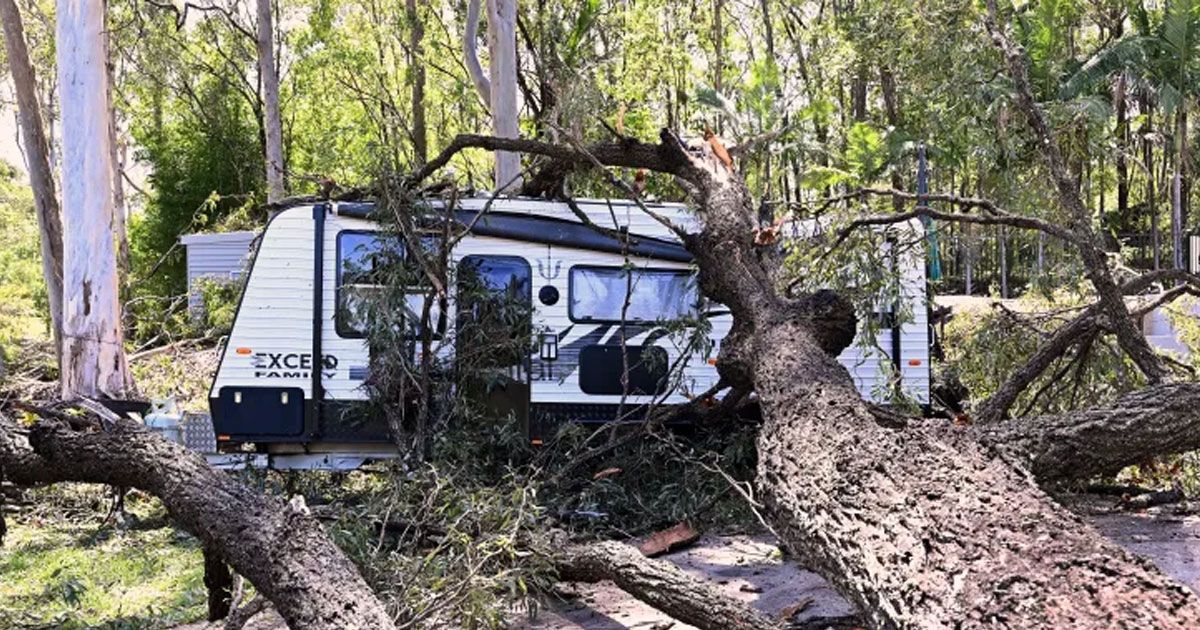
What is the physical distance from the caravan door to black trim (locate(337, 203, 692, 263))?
0.22 m

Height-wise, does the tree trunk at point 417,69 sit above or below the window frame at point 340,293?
above

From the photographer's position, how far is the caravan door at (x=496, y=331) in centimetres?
838

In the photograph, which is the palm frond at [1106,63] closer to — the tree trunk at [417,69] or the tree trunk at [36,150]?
the tree trunk at [417,69]

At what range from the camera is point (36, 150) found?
51.1ft

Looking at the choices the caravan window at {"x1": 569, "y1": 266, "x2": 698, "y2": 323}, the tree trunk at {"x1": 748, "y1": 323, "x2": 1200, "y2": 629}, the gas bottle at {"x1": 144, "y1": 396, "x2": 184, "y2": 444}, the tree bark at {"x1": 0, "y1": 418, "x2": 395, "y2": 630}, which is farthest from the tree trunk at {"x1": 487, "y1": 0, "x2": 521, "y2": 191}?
the tree trunk at {"x1": 748, "y1": 323, "x2": 1200, "y2": 629}

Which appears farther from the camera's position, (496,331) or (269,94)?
(269,94)

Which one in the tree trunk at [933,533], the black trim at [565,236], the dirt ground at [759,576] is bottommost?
the dirt ground at [759,576]

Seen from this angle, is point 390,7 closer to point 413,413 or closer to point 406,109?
point 406,109

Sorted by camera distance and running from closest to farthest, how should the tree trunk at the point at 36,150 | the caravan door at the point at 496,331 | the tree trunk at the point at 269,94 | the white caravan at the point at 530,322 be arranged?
the caravan door at the point at 496,331 < the white caravan at the point at 530,322 < the tree trunk at the point at 36,150 < the tree trunk at the point at 269,94

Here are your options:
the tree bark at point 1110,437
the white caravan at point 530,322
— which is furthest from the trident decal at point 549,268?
the tree bark at point 1110,437

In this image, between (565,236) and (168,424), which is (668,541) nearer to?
(565,236)

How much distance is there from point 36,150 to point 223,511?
13.3 m

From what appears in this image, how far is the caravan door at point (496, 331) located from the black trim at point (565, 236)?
22cm

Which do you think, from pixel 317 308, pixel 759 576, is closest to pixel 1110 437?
pixel 759 576
